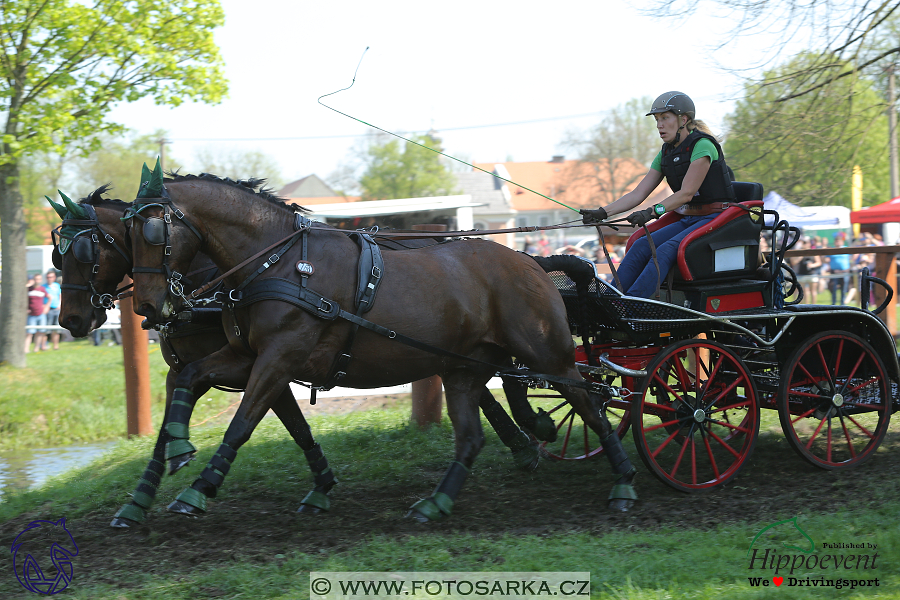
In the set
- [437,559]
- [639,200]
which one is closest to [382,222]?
[639,200]

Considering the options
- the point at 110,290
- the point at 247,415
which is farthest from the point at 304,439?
the point at 110,290

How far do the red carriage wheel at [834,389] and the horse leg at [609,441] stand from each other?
118cm

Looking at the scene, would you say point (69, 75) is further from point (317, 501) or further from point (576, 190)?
point (576, 190)

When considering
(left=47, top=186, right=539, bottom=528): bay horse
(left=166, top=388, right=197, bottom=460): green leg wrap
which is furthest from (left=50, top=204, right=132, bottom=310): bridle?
(left=166, top=388, right=197, bottom=460): green leg wrap

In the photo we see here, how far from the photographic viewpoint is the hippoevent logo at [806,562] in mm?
3461

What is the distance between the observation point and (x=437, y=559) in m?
3.81

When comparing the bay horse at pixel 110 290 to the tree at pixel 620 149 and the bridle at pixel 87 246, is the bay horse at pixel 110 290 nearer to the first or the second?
the bridle at pixel 87 246

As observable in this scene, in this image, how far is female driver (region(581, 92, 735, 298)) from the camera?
520 cm

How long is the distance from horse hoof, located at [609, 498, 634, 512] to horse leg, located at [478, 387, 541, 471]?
3.01 ft

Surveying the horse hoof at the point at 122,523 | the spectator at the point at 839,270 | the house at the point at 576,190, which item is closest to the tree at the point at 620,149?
the house at the point at 576,190

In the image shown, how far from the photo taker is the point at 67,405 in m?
8.95

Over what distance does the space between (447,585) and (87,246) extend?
8.65ft

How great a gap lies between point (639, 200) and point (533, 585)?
3.28 meters

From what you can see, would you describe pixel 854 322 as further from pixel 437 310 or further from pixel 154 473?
pixel 154 473
